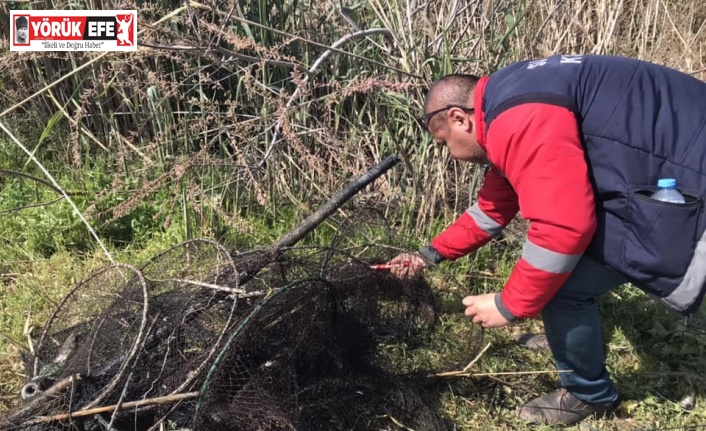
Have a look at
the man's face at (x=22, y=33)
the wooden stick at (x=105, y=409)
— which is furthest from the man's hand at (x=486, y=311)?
the man's face at (x=22, y=33)

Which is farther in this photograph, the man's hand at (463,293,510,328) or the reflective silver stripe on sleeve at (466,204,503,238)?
the reflective silver stripe on sleeve at (466,204,503,238)

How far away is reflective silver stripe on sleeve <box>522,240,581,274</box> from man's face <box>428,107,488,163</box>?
1.39 ft

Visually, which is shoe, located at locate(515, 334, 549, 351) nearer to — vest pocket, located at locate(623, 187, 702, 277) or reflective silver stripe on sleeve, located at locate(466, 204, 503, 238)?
reflective silver stripe on sleeve, located at locate(466, 204, 503, 238)

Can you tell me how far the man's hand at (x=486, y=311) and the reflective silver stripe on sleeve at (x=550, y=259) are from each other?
0.28 metres

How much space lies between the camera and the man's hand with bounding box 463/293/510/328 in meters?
2.17

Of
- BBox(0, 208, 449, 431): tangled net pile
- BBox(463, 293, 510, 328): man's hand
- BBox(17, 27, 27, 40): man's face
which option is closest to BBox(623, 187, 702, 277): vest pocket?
BBox(463, 293, 510, 328): man's hand

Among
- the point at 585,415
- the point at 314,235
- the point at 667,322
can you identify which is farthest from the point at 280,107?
the point at 667,322

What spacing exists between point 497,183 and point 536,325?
3.29 ft

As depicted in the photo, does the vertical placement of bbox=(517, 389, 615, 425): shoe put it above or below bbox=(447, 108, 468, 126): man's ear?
below

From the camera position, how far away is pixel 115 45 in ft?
10.2

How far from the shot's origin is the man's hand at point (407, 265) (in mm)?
2590

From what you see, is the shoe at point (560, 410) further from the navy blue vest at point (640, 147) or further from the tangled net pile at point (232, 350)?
the navy blue vest at point (640, 147)

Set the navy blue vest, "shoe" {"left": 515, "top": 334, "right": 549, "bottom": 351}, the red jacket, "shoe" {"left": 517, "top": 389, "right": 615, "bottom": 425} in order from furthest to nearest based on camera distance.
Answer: "shoe" {"left": 515, "top": 334, "right": 549, "bottom": 351}
"shoe" {"left": 517, "top": 389, "right": 615, "bottom": 425}
the navy blue vest
the red jacket

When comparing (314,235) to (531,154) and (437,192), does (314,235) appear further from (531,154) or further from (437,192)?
(531,154)
